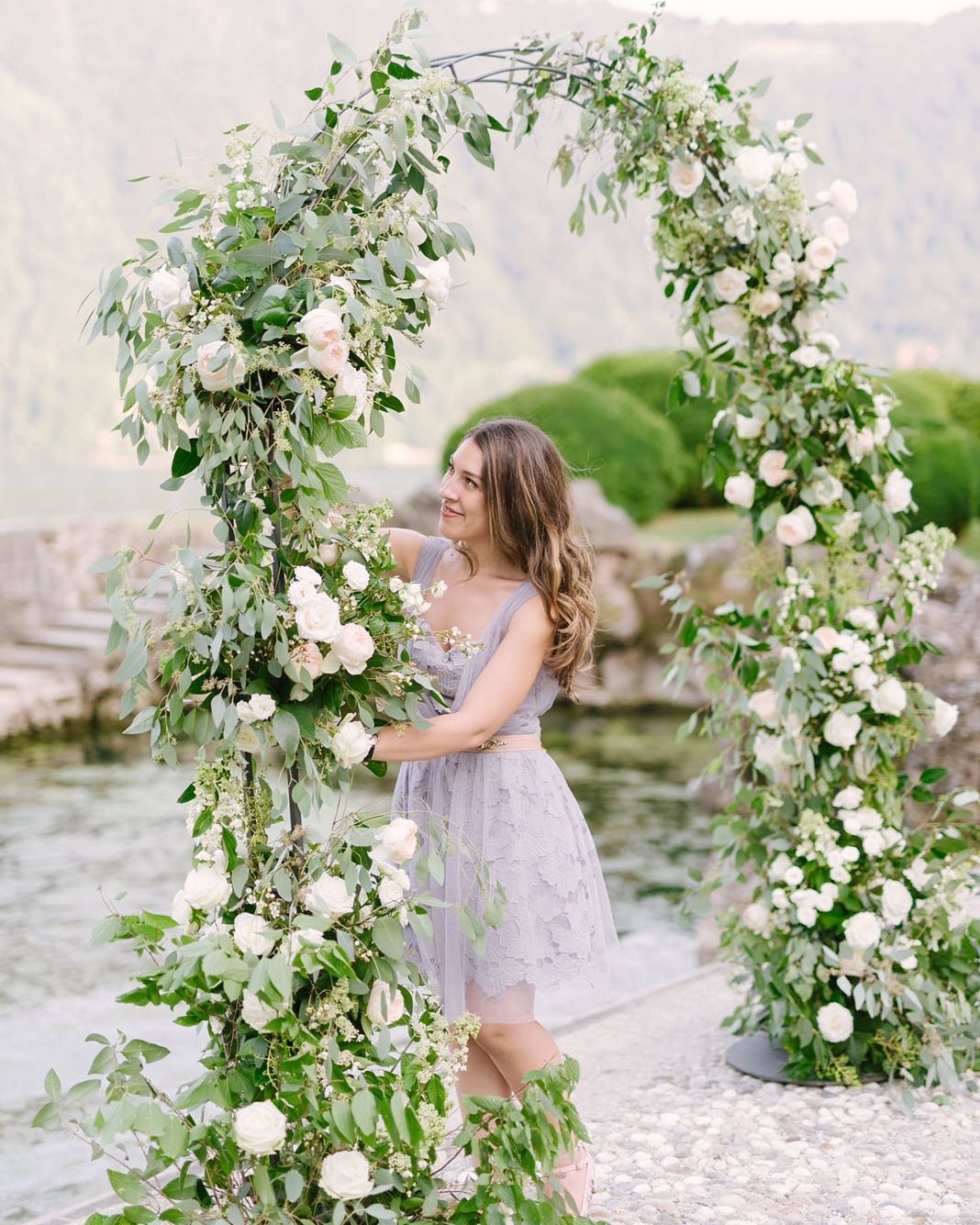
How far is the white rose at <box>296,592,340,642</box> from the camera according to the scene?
1954mm

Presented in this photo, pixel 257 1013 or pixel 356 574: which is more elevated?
pixel 356 574

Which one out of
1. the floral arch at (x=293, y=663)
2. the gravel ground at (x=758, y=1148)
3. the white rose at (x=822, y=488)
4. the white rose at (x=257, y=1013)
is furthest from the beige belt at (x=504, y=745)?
the white rose at (x=822, y=488)

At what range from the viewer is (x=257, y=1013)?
194 cm

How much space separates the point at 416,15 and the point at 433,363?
32.5m

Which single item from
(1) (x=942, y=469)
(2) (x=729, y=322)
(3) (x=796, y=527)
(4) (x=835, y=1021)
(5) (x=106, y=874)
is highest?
(2) (x=729, y=322)

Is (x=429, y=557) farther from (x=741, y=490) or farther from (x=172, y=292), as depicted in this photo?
(x=741, y=490)

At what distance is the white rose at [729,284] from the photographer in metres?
3.23

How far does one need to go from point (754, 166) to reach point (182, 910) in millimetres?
2102

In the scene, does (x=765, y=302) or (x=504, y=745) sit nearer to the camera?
(x=504, y=745)

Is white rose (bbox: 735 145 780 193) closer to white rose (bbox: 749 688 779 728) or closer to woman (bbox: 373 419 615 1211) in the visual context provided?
woman (bbox: 373 419 615 1211)

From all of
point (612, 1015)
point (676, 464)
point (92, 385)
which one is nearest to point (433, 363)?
point (92, 385)

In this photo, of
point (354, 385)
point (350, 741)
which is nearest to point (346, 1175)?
point (350, 741)

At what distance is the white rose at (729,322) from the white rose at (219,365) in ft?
5.56

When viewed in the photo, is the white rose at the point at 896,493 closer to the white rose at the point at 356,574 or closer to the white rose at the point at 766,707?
the white rose at the point at 766,707
